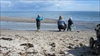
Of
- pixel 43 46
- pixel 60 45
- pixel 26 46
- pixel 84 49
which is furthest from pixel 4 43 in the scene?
pixel 84 49

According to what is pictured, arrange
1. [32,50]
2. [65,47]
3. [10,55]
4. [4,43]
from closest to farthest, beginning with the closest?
1. [10,55]
2. [32,50]
3. [65,47]
4. [4,43]

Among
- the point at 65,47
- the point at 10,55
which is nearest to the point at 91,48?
the point at 65,47

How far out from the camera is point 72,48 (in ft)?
33.8

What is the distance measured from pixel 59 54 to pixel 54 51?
55 centimetres

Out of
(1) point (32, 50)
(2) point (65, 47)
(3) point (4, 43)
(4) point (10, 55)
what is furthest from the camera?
(3) point (4, 43)

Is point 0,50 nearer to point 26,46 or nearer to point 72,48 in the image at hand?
point 26,46

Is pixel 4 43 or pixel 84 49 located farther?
pixel 4 43

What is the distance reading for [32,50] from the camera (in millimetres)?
9727

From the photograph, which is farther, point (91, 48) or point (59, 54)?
point (91, 48)

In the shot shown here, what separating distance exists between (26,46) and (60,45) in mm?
1697

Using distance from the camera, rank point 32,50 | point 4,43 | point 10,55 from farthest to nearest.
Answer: point 4,43 < point 32,50 < point 10,55

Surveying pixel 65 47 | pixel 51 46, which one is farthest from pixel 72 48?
pixel 51 46

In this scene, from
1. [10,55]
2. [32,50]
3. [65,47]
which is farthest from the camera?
[65,47]

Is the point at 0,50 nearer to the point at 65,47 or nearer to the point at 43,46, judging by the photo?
the point at 43,46
